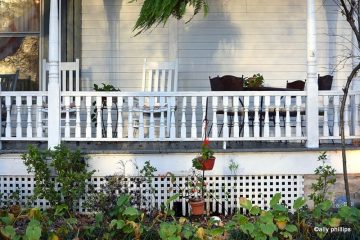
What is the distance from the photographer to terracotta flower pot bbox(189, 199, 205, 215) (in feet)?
25.8

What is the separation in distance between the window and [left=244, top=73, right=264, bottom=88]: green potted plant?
114 inches

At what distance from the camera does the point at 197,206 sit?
788cm

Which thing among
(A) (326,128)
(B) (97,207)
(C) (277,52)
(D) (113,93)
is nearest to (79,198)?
(B) (97,207)

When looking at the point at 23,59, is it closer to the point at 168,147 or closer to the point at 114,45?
the point at 114,45

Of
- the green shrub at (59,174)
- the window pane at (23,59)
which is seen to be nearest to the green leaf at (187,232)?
the green shrub at (59,174)

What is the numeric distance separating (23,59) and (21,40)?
265 mm

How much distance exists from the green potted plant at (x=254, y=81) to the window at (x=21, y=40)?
2.91 metres

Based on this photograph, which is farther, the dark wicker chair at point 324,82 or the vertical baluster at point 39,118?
the dark wicker chair at point 324,82

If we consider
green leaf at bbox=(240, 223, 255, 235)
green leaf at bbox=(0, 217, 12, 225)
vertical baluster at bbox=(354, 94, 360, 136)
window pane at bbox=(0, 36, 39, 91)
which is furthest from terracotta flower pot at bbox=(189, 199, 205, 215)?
window pane at bbox=(0, 36, 39, 91)

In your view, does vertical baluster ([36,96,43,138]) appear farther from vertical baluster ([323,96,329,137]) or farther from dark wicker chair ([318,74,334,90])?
dark wicker chair ([318,74,334,90])

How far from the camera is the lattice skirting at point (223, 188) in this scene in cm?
833

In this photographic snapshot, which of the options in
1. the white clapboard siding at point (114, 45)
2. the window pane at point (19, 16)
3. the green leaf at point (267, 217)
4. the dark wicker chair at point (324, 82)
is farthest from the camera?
the white clapboard siding at point (114, 45)

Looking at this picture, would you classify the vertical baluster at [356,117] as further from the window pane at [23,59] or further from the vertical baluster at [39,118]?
the window pane at [23,59]

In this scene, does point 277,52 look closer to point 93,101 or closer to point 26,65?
point 93,101
